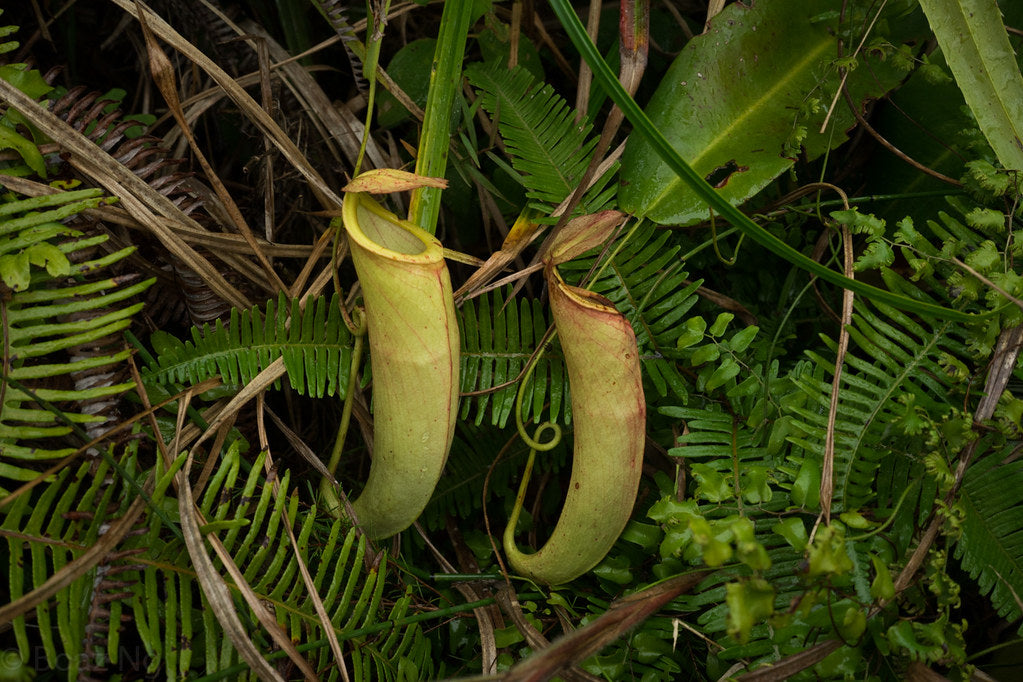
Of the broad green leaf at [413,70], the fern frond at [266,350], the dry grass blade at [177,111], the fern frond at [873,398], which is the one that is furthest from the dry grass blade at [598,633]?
the broad green leaf at [413,70]

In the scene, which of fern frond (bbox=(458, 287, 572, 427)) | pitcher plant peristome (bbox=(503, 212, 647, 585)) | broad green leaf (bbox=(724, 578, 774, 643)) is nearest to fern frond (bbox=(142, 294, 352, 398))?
fern frond (bbox=(458, 287, 572, 427))

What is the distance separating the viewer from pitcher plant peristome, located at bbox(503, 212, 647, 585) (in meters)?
1.12

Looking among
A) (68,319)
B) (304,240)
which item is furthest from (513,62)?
(68,319)

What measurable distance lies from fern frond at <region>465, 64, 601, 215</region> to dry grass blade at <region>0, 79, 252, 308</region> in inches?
25.2

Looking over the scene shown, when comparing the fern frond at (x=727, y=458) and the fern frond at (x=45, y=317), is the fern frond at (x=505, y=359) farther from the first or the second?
the fern frond at (x=45, y=317)

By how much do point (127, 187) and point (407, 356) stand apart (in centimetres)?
68

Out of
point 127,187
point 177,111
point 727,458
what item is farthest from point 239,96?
point 727,458

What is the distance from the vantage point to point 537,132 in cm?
141

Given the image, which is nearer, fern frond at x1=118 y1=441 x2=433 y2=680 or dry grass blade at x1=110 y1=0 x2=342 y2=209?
fern frond at x1=118 y1=441 x2=433 y2=680

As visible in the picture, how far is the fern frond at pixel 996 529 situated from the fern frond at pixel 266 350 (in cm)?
110

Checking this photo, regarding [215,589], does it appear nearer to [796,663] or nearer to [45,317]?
[45,317]

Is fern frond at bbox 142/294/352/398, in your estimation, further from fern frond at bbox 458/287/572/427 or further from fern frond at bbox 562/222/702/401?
fern frond at bbox 562/222/702/401

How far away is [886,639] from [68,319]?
146 centimetres

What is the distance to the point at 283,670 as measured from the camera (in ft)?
3.76
